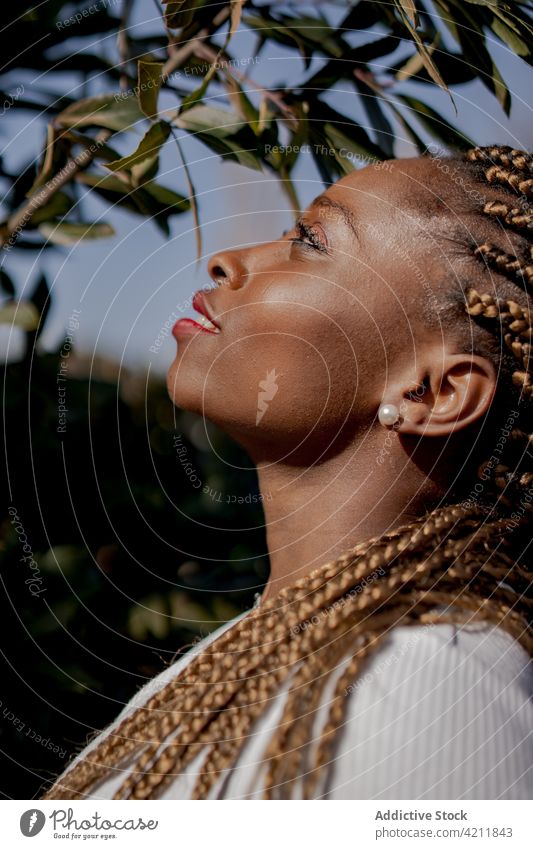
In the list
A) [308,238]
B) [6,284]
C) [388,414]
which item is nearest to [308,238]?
[308,238]

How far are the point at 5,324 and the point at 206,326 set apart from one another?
31cm

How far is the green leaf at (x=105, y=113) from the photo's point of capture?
1.12 m

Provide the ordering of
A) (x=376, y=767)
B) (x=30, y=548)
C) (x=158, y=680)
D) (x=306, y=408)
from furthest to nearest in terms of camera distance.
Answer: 1. (x=30, y=548)
2. (x=158, y=680)
3. (x=306, y=408)
4. (x=376, y=767)

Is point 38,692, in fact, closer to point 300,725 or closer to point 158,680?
point 158,680

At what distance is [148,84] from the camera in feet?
3.40

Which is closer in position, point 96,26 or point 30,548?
point 96,26

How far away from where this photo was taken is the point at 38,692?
1275 millimetres

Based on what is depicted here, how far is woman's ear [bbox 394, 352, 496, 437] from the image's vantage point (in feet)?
3.13

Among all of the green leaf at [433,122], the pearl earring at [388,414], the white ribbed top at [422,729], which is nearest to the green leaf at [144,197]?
the green leaf at [433,122]

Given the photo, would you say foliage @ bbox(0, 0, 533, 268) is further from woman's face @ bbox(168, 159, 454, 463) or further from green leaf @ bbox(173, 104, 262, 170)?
woman's face @ bbox(168, 159, 454, 463)

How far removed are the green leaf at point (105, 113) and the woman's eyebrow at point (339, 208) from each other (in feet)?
0.85

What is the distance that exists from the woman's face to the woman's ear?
0.03 metres

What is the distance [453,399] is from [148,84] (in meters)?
0.49

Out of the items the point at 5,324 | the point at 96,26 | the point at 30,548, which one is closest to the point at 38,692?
the point at 30,548
